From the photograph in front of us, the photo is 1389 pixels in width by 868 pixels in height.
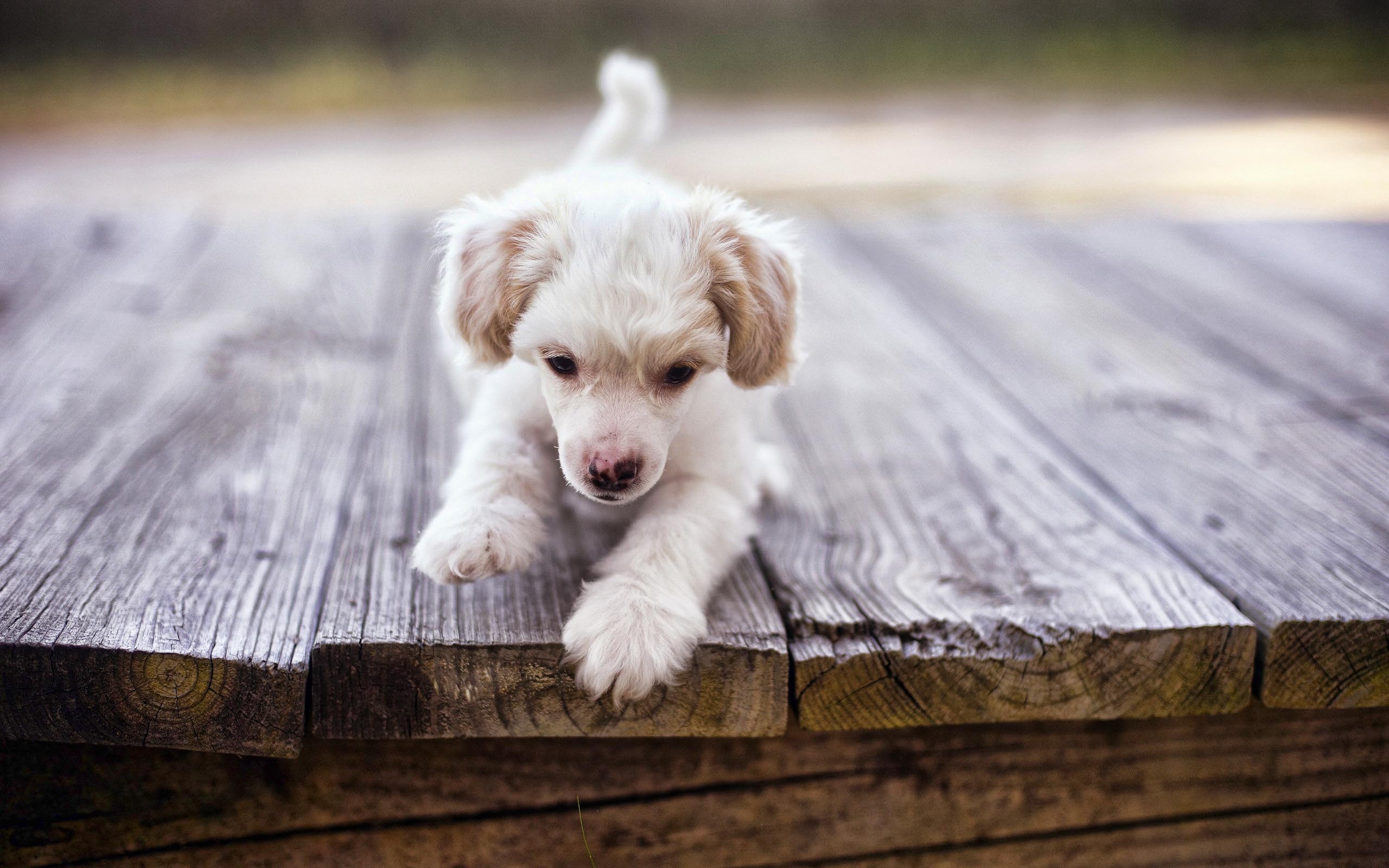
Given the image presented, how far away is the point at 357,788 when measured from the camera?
194cm

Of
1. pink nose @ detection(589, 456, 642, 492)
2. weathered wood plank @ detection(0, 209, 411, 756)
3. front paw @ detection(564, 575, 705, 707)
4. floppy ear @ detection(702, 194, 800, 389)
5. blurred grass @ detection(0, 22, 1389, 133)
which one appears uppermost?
floppy ear @ detection(702, 194, 800, 389)

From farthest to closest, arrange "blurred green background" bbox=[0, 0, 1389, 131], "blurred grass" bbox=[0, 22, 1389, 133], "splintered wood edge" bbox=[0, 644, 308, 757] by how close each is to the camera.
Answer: "blurred green background" bbox=[0, 0, 1389, 131] → "blurred grass" bbox=[0, 22, 1389, 133] → "splintered wood edge" bbox=[0, 644, 308, 757]

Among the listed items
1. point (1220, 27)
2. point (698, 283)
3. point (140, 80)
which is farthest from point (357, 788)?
point (1220, 27)

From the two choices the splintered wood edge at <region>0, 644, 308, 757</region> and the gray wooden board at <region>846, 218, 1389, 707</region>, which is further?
the gray wooden board at <region>846, 218, 1389, 707</region>

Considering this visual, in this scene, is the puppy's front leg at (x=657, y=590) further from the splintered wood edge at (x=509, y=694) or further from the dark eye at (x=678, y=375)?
the dark eye at (x=678, y=375)

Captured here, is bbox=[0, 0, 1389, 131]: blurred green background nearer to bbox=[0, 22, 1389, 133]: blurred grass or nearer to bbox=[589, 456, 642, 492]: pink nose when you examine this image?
bbox=[0, 22, 1389, 133]: blurred grass

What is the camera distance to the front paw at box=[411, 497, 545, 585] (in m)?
1.86

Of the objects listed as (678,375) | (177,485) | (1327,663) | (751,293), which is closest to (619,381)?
(678,375)

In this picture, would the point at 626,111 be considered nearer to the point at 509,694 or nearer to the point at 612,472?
the point at 612,472

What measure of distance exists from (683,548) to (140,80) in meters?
10.3

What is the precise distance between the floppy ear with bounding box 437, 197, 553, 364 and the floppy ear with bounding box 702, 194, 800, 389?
0.34 m

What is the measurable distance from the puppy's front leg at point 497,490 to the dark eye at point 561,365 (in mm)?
237

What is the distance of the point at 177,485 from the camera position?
2.34 meters

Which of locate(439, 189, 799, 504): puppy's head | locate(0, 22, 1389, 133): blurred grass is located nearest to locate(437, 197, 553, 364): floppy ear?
locate(439, 189, 799, 504): puppy's head
